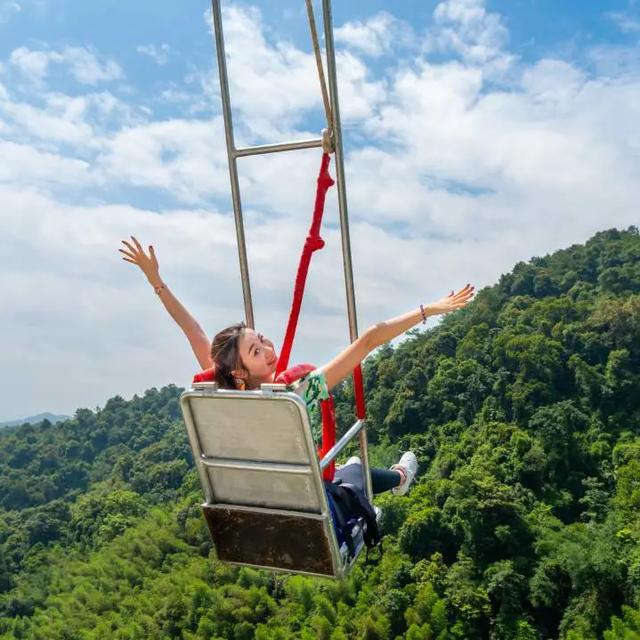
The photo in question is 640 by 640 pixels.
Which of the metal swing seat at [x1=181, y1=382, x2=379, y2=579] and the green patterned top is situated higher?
the green patterned top

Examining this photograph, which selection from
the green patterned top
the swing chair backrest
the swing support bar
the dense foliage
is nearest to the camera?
the swing chair backrest

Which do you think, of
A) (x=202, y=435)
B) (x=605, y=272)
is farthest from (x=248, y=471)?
(x=605, y=272)

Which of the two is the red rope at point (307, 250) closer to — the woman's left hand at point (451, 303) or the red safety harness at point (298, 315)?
the red safety harness at point (298, 315)

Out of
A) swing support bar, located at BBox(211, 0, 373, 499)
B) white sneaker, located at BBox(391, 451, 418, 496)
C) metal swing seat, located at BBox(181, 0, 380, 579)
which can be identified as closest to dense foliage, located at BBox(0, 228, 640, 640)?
white sneaker, located at BBox(391, 451, 418, 496)

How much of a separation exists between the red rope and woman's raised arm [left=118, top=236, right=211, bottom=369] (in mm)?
433

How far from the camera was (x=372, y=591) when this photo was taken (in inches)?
842

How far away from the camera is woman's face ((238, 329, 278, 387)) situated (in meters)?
2.33

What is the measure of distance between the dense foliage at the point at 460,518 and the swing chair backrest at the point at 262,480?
17.2m

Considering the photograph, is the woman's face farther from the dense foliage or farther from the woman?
the dense foliage

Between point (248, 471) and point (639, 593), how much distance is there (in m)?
19.4

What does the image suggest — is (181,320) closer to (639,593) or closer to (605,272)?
(639,593)

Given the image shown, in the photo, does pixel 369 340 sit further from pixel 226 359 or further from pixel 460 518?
pixel 460 518

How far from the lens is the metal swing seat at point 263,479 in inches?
81.3

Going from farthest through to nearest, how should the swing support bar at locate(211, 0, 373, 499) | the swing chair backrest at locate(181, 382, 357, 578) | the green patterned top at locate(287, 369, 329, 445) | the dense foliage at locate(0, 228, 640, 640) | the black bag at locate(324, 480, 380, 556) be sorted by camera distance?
the dense foliage at locate(0, 228, 640, 640)
the black bag at locate(324, 480, 380, 556)
the swing support bar at locate(211, 0, 373, 499)
the green patterned top at locate(287, 369, 329, 445)
the swing chair backrest at locate(181, 382, 357, 578)
